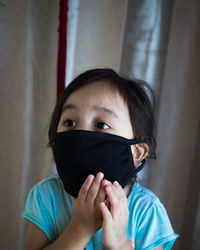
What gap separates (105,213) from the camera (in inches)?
25.0

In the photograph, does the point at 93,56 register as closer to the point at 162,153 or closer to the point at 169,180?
the point at 162,153

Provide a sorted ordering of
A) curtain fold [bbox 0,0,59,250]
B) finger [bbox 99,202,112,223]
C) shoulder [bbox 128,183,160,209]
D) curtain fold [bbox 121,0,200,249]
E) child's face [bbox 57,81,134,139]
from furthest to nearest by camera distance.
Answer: curtain fold [bbox 0,0,59,250] → curtain fold [bbox 121,0,200,249] → shoulder [bbox 128,183,160,209] → child's face [bbox 57,81,134,139] → finger [bbox 99,202,112,223]

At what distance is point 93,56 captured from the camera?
1146 millimetres

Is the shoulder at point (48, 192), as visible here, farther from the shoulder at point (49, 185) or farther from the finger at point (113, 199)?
the finger at point (113, 199)

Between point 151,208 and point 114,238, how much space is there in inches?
9.8

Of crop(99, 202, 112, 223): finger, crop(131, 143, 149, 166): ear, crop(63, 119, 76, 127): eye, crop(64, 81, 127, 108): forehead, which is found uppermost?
crop(64, 81, 127, 108): forehead

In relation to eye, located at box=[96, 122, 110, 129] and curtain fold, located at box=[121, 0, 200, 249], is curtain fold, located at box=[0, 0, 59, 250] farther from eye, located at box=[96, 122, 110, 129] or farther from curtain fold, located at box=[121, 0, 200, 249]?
eye, located at box=[96, 122, 110, 129]

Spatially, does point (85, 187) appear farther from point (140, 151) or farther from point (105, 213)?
point (140, 151)

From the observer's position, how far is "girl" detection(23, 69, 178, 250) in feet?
2.19

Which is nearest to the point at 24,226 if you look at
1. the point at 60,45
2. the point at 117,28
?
the point at 60,45

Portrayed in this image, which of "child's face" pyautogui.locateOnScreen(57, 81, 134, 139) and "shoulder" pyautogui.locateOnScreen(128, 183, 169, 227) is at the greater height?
"child's face" pyautogui.locateOnScreen(57, 81, 134, 139)

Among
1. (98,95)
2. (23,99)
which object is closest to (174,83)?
(98,95)

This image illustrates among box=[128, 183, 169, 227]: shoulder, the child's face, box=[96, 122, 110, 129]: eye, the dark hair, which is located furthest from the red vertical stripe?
box=[128, 183, 169, 227]: shoulder

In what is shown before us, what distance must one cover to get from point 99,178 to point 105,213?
10cm
